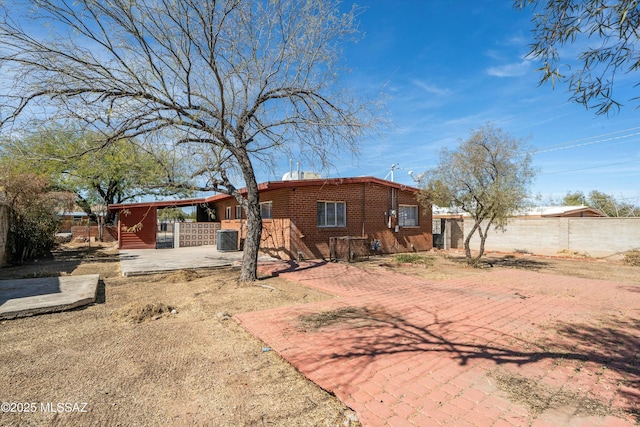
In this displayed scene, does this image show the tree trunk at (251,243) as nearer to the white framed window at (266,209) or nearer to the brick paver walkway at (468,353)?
the brick paver walkway at (468,353)

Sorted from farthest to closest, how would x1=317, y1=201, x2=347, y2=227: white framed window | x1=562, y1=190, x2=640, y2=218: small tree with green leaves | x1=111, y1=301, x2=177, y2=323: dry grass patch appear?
x1=562, y1=190, x2=640, y2=218: small tree with green leaves, x1=317, y1=201, x2=347, y2=227: white framed window, x1=111, y1=301, x2=177, y2=323: dry grass patch

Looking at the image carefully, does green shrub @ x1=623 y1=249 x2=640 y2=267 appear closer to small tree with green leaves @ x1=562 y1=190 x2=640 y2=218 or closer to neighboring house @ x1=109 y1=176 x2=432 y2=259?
neighboring house @ x1=109 y1=176 x2=432 y2=259

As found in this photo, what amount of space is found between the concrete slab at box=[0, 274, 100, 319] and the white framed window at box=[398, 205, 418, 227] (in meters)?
12.7

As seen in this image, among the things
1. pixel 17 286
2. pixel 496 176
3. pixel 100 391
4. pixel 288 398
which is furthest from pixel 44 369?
pixel 496 176

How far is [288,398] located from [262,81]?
263 inches

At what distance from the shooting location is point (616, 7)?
270cm

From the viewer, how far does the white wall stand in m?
13.8

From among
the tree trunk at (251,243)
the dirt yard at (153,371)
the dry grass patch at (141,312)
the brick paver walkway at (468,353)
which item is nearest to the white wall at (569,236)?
the brick paver walkway at (468,353)

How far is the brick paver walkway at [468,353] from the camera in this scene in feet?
8.73

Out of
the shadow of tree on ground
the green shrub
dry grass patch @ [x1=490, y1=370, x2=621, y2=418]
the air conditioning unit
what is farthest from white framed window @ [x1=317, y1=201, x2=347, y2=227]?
the green shrub

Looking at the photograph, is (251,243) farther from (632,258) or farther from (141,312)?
(632,258)

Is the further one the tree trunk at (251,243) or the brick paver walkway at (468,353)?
the tree trunk at (251,243)

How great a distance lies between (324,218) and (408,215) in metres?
5.74

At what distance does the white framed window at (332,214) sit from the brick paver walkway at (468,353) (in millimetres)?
6091
